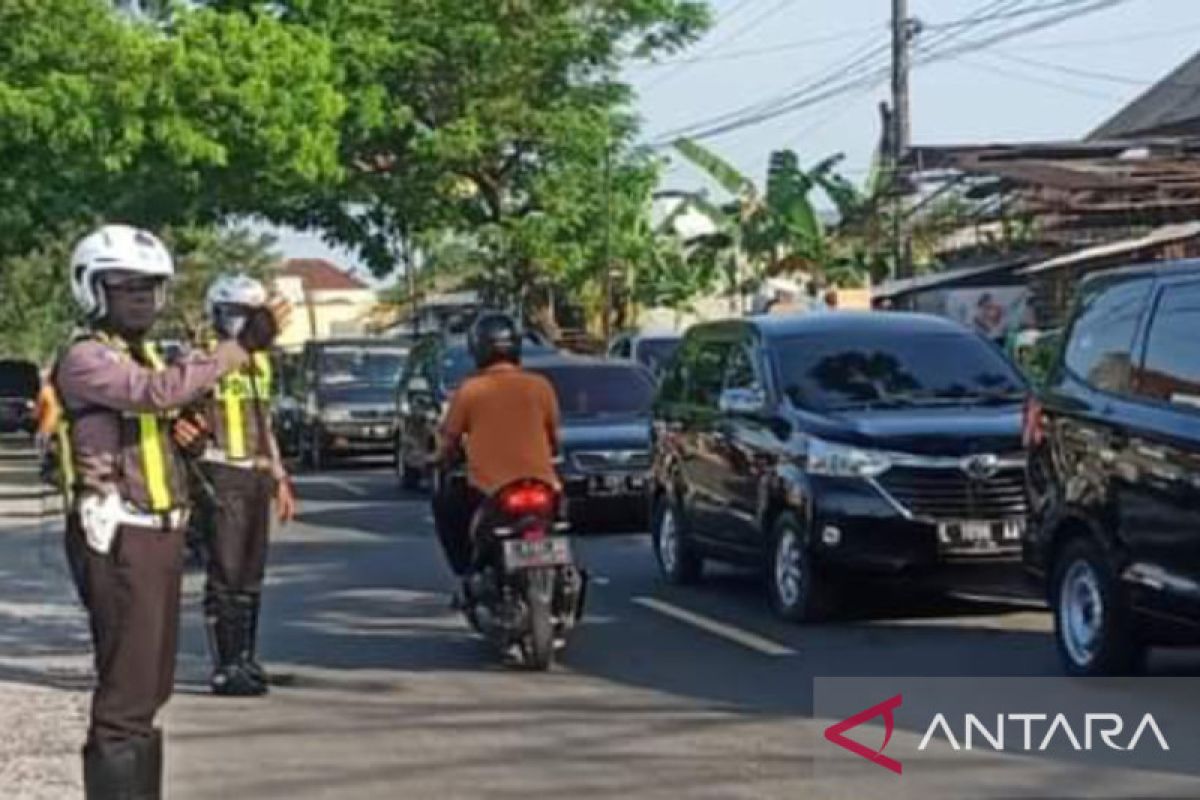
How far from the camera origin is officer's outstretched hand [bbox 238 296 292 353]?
834 cm

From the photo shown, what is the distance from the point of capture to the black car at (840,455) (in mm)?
13469

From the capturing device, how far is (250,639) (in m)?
11.9

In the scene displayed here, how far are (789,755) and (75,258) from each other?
3600mm

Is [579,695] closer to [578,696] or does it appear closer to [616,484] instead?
[578,696]

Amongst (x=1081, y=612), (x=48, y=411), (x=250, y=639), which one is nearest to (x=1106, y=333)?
(x=1081, y=612)

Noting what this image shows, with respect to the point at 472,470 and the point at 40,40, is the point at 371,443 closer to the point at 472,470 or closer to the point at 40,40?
the point at 40,40

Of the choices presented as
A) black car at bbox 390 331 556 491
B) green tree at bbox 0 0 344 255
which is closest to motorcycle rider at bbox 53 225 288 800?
black car at bbox 390 331 556 491

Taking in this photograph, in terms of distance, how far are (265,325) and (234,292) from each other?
2.37m

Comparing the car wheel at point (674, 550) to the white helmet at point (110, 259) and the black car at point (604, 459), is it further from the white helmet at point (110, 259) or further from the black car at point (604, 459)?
the white helmet at point (110, 259)

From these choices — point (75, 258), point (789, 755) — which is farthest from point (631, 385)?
point (75, 258)

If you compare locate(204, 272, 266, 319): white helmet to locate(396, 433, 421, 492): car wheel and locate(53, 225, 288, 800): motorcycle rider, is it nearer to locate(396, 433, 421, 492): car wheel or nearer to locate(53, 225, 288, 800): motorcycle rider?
locate(53, 225, 288, 800): motorcycle rider

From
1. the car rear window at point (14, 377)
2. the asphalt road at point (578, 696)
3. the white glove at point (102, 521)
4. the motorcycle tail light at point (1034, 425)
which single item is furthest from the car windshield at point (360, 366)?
the white glove at point (102, 521)

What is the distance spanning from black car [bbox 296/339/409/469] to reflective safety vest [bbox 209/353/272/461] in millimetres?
20205

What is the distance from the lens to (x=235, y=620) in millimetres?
11734
